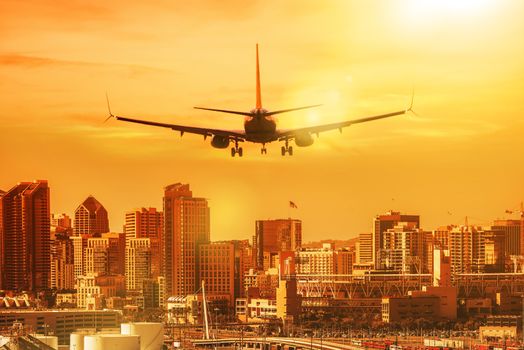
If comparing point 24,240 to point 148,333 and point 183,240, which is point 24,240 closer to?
point 183,240

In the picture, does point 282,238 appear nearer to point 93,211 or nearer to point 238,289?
point 238,289

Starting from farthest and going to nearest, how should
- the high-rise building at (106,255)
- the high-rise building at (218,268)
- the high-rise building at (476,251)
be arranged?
1. the high-rise building at (476,251)
2. the high-rise building at (218,268)
3. the high-rise building at (106,255)

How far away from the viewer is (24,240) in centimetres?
5200

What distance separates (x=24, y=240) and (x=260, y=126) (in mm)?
33151

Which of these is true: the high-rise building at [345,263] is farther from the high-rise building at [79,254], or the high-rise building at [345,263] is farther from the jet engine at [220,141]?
the jet engine at [220,141]

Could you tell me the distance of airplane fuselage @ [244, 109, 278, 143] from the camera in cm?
2011

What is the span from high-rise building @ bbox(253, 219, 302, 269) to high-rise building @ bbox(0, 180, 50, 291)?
7936mm

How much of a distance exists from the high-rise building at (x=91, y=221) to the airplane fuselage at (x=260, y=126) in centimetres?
3154

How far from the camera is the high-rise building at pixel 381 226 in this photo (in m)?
59.9

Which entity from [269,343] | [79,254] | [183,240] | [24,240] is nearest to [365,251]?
[183,240]

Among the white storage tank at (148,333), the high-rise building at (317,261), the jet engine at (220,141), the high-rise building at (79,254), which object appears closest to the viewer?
the jet engine at (220,141)

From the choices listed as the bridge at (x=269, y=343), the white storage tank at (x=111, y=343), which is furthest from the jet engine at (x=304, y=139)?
the bridge at (x=269, y=343)

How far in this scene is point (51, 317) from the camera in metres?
39.9

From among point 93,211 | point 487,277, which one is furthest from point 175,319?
point 487,277
